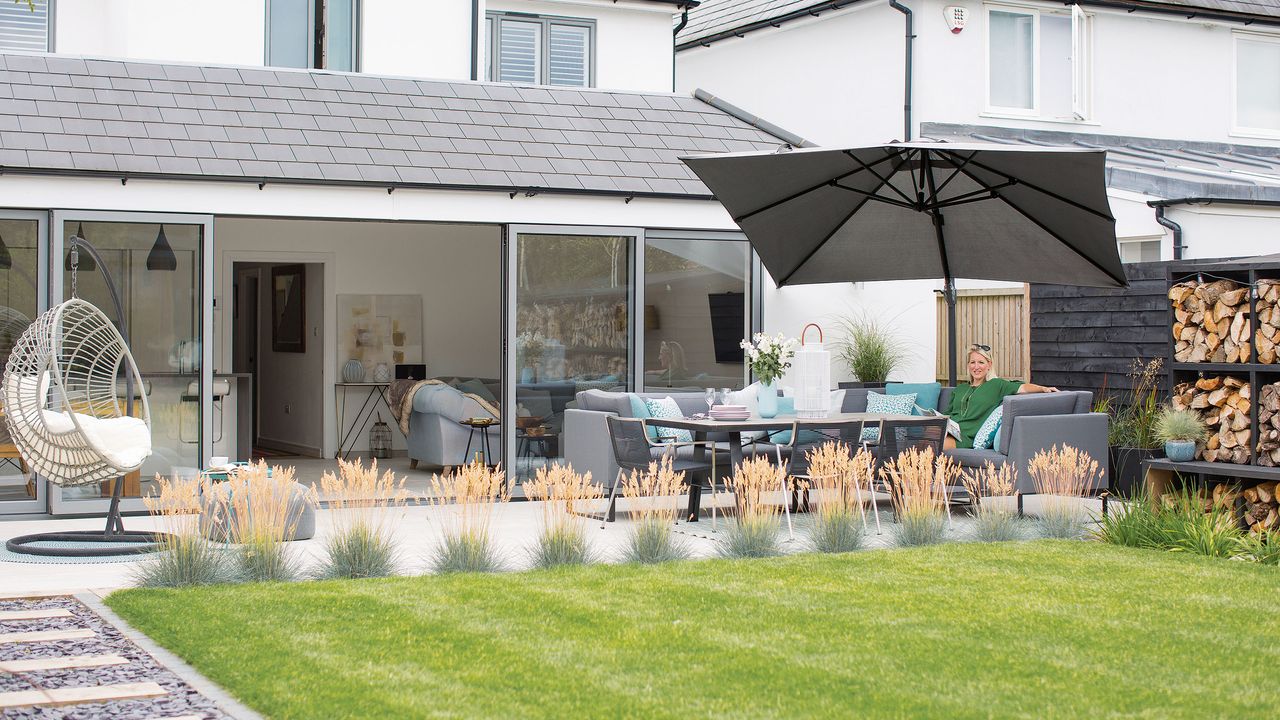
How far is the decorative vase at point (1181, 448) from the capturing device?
859 centimetres

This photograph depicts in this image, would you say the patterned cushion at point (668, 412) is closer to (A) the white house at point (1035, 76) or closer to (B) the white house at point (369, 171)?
(B) the white house at point (369, 171)

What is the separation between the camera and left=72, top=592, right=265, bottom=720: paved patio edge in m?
4.63

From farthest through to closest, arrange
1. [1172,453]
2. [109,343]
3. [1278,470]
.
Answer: [109,343]
[1172,453]
[1278,470]

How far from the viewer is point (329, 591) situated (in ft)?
22.0

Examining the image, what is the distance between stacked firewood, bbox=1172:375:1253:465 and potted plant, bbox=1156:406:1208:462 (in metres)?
0.07

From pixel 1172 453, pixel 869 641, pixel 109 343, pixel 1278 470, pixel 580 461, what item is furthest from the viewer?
pixel 580 461

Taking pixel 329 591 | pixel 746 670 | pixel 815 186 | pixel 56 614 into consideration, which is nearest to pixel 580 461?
pixel 815 186

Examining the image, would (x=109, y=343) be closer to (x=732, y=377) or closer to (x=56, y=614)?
(x=56, y=614)

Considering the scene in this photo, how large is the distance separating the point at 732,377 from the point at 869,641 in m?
6.57

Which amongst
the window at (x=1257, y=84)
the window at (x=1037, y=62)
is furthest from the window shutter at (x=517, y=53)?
the window at (x=1257, y=84)

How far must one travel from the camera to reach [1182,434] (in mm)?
8578

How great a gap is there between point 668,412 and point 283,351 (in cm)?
755

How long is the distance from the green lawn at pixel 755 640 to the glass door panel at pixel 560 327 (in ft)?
13.2

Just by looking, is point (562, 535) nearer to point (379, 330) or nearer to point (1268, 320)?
point (1268, 320)
